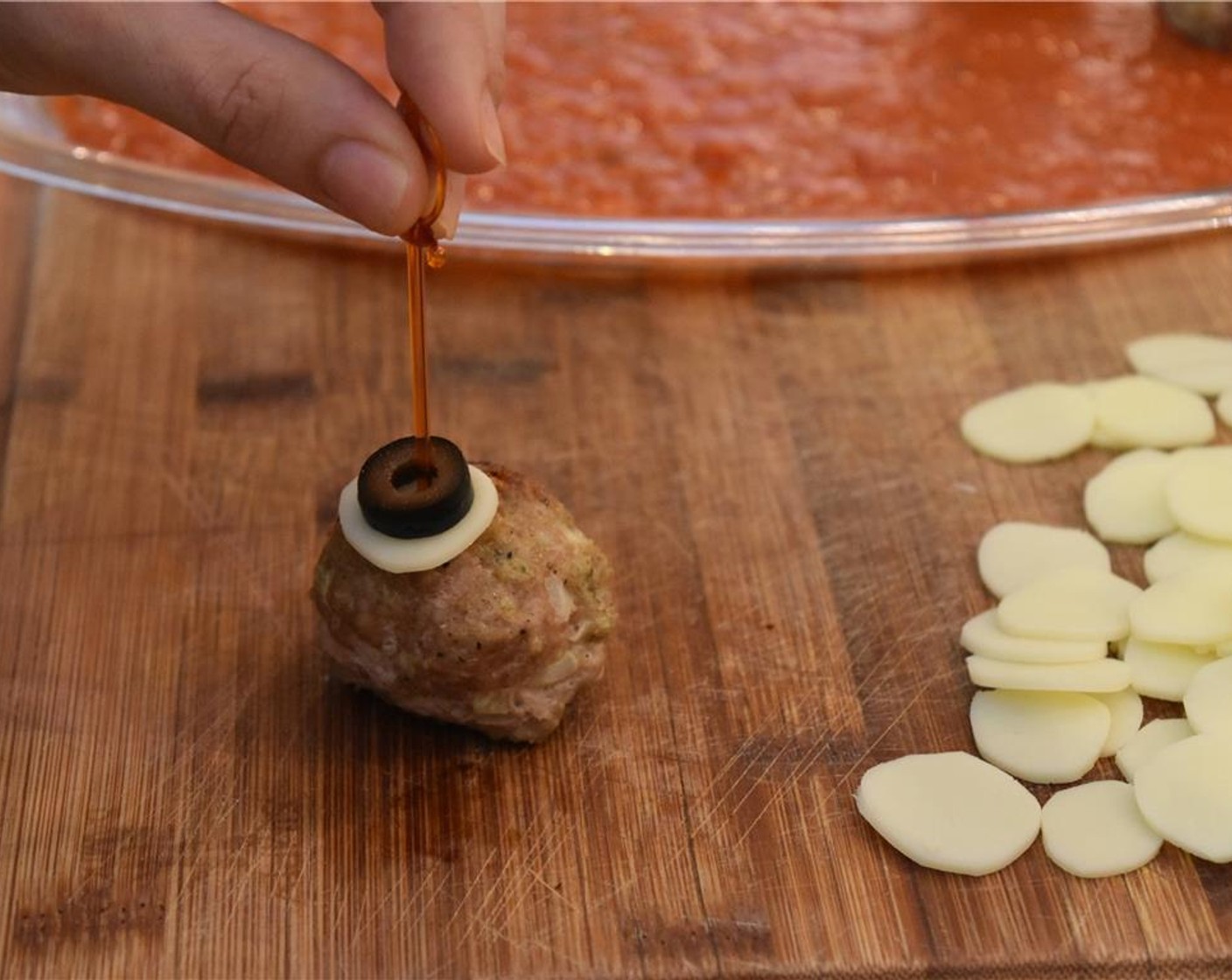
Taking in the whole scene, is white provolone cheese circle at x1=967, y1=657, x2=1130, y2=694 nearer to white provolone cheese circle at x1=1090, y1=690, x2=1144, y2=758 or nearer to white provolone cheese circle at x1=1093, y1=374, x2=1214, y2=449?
white provolone cheese circle at x1=1090, y1=690, x2=1144, y2=758

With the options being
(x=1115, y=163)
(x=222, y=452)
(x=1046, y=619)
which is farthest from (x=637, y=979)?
(x=1115, y=163)

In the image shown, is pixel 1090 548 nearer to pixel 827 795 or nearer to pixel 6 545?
pixel 827 795

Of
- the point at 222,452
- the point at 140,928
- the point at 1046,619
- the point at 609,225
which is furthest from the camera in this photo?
the point at 609,225

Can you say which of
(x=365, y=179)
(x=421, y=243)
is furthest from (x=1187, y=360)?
(x=365, y=179)

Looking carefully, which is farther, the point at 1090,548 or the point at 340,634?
the point at 1090,548

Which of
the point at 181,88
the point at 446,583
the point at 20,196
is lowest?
the point at 20,196

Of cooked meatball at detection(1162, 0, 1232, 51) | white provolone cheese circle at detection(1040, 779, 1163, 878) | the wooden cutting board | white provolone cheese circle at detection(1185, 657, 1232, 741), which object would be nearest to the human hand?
the wooden cutting board
